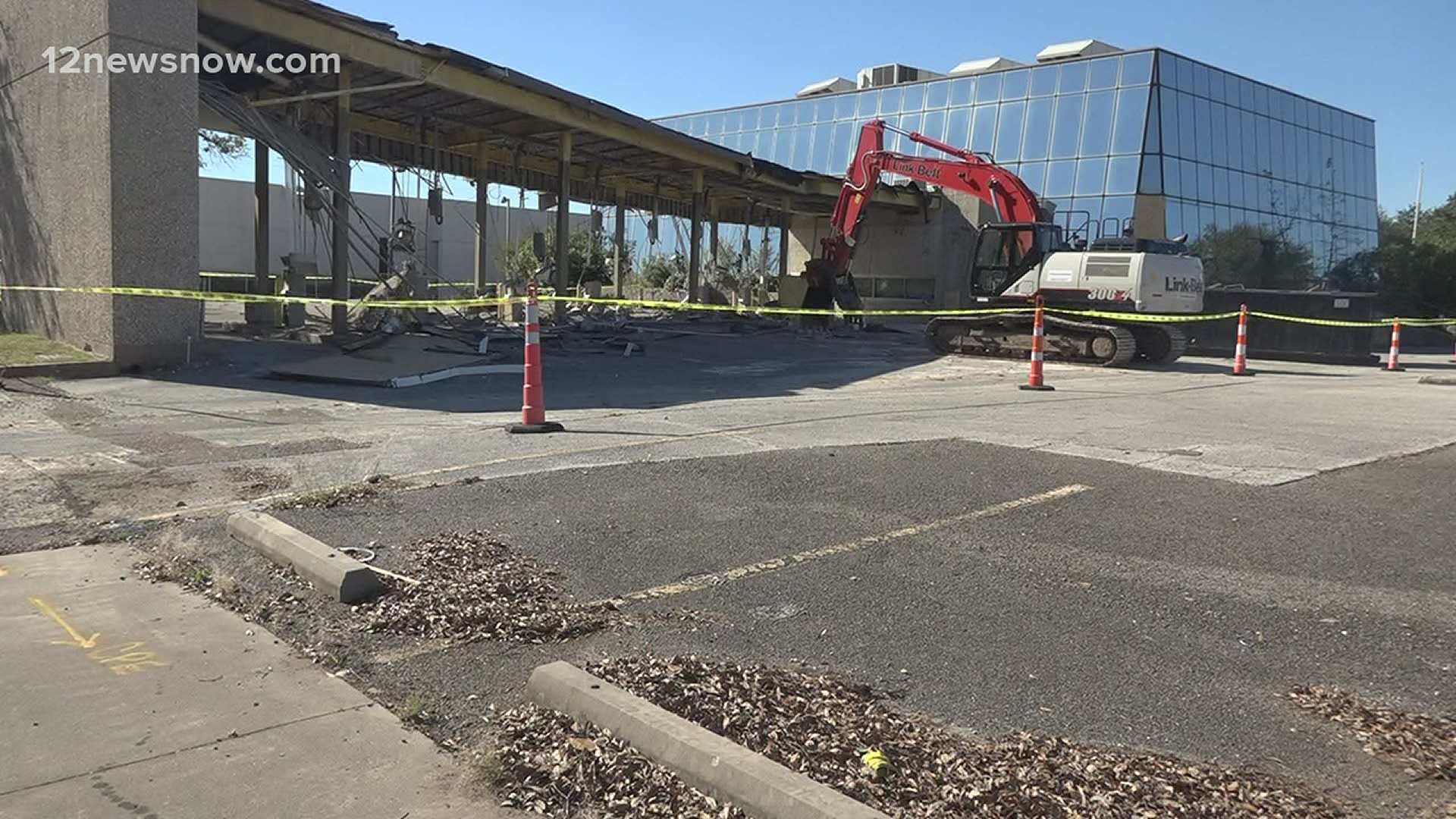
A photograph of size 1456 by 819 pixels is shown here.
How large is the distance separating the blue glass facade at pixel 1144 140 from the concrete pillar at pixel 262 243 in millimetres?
26459

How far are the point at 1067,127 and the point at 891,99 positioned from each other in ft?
34.2

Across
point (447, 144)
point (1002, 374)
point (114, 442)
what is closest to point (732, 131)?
point (447, 144)

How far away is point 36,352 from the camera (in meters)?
13.5

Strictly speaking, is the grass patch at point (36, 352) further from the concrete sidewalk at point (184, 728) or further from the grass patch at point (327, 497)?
the concrete sidewalk at point (184, 728)

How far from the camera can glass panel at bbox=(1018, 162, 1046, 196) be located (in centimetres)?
4409

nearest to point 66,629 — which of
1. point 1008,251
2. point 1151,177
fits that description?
point 1008,251

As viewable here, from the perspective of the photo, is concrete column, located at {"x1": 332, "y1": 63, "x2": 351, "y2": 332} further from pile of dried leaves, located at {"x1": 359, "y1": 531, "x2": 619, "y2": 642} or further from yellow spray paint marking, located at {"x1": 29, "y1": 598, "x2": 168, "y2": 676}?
yellow spray paint marking, located at {"x1": 29, "y1": 598, "x2": 168, "y2": 676}

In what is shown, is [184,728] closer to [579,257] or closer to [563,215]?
[563,215]

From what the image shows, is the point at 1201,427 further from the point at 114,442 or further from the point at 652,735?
the point at 114,442

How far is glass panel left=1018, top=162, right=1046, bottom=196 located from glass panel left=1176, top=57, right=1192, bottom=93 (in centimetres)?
609

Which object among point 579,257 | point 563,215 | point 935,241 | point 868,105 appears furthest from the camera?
point 579,257

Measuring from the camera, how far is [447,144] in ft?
93.6

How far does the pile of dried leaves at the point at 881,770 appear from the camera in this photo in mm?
2826

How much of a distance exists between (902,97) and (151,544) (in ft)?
163
